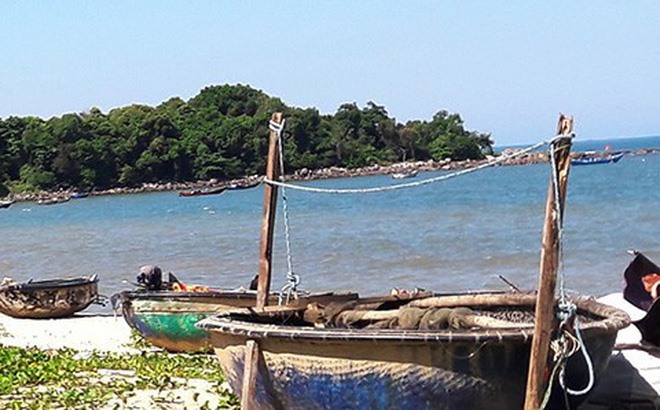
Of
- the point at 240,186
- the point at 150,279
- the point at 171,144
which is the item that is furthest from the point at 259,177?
the point at 150,279

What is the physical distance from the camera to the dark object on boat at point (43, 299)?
1692cm

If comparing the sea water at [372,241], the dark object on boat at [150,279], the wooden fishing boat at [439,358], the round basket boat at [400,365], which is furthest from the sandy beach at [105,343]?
the sea water at [372,241]

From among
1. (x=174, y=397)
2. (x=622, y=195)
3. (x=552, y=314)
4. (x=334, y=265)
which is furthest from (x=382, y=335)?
(x=622, y=195)

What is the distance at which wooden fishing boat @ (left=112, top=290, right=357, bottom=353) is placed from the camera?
1229cm

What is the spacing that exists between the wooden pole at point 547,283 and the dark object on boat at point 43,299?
39.2ft

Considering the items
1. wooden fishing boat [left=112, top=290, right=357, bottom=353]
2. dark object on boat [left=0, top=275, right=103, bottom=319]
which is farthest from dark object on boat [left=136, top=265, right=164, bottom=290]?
dark object on boat [left=0, top=275, right=103, bottom=319]

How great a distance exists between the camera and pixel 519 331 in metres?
6.58

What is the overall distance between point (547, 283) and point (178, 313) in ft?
23.2

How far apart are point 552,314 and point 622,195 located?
48287 millimetres

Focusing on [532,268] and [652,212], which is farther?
[652,212]

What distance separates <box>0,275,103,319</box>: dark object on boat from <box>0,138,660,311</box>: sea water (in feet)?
6.16

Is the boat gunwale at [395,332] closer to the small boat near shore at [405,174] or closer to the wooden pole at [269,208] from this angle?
the wooden pole at [269,208]

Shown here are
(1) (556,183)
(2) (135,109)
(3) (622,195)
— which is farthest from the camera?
(2) (135,109)

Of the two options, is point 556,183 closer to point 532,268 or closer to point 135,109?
point 532,268
